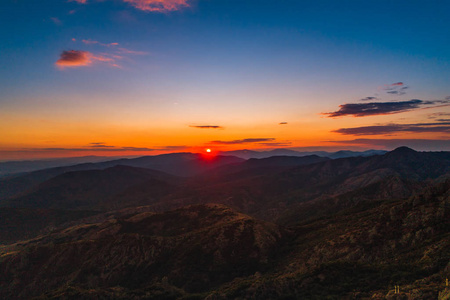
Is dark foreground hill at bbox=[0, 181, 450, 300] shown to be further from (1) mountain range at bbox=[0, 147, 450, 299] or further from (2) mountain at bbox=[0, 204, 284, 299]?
(2) mountain at bbox=[0, 204, 284, 299]

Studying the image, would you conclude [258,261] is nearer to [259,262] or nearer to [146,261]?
[259,262]

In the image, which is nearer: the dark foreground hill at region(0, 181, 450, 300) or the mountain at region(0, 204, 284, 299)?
the dark foreground hill at region(0, 181, 450, 300)

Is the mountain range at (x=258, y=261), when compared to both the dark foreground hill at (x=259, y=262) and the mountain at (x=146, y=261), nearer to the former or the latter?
the dark foreground hill at (x=259, y=262)

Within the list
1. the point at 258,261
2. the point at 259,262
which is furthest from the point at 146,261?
the point at 259,262

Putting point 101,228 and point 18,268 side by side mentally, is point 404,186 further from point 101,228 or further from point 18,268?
point 18,268

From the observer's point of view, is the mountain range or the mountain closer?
the mountain range

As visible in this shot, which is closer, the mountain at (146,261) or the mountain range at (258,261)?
the mountain range at (258,261)

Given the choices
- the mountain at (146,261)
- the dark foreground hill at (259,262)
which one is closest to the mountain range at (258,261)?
the dark foreground hill at (259,262)

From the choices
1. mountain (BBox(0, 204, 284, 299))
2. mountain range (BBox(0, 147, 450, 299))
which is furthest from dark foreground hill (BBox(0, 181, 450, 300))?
mountain (BBox(0, 204, 284, 299))

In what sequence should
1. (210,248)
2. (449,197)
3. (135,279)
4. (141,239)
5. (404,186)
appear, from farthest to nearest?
1. (404,186)
2. (141,239)
3. (210,248)
4. (135,279)
5. (449,197)

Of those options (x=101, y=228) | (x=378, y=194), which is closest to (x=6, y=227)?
(x=101, y=228)

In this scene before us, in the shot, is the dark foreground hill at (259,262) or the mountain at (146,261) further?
the mountain at (146,261)
